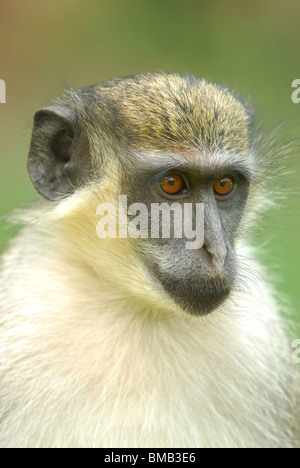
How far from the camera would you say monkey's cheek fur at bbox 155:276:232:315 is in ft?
11.2

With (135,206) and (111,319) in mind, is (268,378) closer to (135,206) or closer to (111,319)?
(111,319)

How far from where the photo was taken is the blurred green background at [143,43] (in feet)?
36.3

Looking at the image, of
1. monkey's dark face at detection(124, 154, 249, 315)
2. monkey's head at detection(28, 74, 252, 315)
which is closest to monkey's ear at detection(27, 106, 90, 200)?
monkey's head at detection(28, 74, 252, 315)

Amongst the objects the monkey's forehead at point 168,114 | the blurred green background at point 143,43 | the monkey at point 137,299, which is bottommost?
the monkey at point 137,299

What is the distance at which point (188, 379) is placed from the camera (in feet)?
12.3

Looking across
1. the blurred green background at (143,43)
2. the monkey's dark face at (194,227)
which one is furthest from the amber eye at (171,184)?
the blurred green background at (143,43)

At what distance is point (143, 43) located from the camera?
1174 centimetres

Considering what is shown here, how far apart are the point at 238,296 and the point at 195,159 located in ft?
2.49

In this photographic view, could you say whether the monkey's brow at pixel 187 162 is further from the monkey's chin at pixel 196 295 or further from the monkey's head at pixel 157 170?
the monkey's chin at pixel 196 295

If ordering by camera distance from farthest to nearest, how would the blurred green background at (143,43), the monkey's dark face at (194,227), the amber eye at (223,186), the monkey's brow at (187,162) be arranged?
the blurred green background at (143,43) < the amber eye at (223,186) < the monkey's brow at (187,162) < the monkey's dark face at (194,227)

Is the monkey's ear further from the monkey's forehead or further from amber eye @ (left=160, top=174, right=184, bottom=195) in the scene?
amber eye @ (left=160, top=174, right=184, bottom=195)

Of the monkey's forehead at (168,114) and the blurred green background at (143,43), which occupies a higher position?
the blurred green background at (143,43)

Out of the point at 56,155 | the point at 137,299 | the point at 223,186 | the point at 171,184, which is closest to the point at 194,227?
the point at 171,184

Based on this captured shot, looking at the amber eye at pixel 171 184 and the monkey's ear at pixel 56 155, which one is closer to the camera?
the amber eye at pixel 171 184
